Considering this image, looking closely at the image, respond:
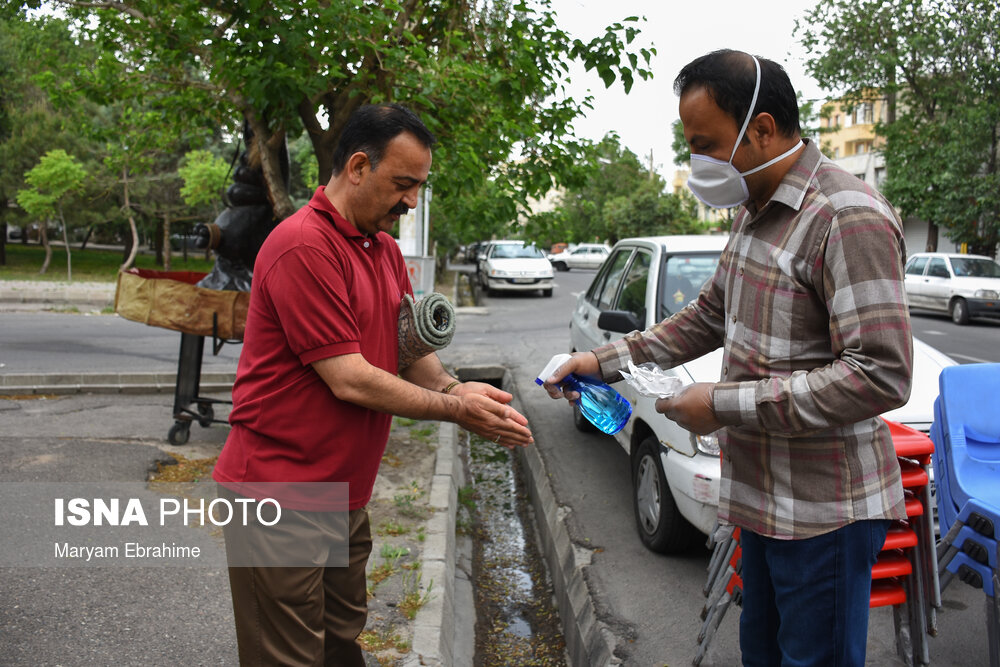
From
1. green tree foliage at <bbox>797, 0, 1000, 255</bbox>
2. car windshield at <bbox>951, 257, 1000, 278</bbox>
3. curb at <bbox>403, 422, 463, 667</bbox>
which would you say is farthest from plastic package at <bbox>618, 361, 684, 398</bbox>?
green tree foliage at <bbox>797, 0, 1000, 255</bbox>

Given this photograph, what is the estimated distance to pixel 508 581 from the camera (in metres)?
4.81

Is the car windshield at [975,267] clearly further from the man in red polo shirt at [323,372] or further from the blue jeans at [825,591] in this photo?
the man in red polo shirt at [323,372]

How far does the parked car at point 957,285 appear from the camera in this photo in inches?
669

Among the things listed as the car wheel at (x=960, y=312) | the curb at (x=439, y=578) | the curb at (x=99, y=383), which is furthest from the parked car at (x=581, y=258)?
the curb at (x=439, y=578)

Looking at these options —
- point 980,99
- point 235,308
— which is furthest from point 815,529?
point 980,99

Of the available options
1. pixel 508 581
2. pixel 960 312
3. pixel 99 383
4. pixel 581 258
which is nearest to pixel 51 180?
pixel 99 383

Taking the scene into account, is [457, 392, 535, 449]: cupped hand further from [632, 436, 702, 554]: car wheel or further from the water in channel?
[632, 436, 702, 554]: car wheel

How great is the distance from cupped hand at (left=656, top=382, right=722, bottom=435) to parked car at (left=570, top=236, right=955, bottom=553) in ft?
5.57

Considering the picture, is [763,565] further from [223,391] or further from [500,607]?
[223,391]

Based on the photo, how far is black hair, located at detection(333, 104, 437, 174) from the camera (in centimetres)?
215

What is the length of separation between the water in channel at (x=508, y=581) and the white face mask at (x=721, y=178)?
2624 millimetres

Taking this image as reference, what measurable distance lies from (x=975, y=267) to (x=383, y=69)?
17320mm

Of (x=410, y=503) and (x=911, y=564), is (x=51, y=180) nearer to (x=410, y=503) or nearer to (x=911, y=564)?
(x=410, y=503)

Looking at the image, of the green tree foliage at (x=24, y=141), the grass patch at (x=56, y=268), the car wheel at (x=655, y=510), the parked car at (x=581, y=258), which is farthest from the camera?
the parked car at (x=581, y=258)
